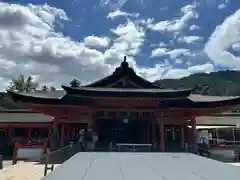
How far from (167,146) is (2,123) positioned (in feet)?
61.0

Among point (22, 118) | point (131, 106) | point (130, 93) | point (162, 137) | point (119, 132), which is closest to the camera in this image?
point (130, 93)

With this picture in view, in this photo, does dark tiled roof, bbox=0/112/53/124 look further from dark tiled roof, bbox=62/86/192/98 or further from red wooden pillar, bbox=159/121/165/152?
red wooden pillar, bbox=159/121/165/152

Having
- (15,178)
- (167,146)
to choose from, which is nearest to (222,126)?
(167,146)

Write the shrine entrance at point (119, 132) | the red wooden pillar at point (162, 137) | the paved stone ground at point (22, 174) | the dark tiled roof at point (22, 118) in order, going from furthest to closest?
1. the dark tiled roof at point (22, 118)
2. the shrine entrance at point (119, 132)
3. the red wooden pillar at point (162, 137)
4. the paved stone ground at point (22, 174)

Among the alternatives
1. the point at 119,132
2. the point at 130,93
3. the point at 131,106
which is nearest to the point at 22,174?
the point at 130,93

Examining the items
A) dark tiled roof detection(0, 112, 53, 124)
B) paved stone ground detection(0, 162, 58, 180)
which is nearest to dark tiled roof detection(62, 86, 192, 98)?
paved stone ground detection(0, 162, 58, 180)

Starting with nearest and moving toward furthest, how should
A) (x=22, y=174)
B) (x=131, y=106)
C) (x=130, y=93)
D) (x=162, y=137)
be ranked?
(x=22, y=174), (x=130, y=93), (x=162, y=137), (x=131, y=106)

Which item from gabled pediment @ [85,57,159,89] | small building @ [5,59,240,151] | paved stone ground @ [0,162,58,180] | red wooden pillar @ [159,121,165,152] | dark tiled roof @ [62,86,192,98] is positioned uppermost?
gabled pediment @ [85,57,159,89]

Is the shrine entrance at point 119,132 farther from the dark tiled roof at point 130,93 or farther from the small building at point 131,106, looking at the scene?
the dark tiled roof at point 130,93

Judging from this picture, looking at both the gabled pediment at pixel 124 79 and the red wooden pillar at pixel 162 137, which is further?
the gabled pediment at pixel 124 79

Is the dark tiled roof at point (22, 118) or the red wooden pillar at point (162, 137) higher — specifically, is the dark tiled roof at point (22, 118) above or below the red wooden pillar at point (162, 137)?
above

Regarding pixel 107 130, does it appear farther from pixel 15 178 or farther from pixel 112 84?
pixel 15 178

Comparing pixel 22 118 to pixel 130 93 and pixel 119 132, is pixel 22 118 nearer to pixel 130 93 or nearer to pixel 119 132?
pixel 119 132

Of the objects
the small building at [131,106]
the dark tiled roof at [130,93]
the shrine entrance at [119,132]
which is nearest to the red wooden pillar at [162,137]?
the small building at [131,106]
